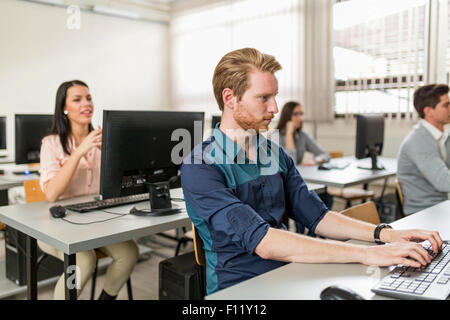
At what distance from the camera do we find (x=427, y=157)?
2521 mm

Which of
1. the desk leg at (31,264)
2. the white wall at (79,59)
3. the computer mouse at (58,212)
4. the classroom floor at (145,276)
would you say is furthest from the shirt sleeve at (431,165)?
the white wall at (79,59)

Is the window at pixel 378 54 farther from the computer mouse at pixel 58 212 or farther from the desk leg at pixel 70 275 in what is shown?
the desk leg at pixel 70 275

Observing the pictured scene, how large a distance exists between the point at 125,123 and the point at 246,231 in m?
0.82

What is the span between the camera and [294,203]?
1.51 metres

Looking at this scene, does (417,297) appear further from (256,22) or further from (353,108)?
(256,22)

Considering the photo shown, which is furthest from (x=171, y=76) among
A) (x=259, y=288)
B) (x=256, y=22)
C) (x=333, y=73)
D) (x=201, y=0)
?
(x=259, y=288)

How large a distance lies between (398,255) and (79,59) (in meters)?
5.83

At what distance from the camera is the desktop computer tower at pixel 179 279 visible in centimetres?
190

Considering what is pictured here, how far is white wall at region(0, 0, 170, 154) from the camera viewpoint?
17.9 feet

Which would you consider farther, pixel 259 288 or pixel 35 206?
pixel 35 206

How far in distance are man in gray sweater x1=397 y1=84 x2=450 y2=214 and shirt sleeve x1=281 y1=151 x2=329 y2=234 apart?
4.27 feet

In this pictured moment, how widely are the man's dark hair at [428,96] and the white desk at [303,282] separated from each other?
192cm

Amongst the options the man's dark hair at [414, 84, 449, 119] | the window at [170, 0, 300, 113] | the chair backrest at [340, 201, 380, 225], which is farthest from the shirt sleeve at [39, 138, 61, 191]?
the window at [170, 0, 300, 113]

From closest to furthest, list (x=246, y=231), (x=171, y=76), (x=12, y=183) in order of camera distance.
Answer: (x=246, y=231) < (x=12, y=183) < (x=171, y=76)
